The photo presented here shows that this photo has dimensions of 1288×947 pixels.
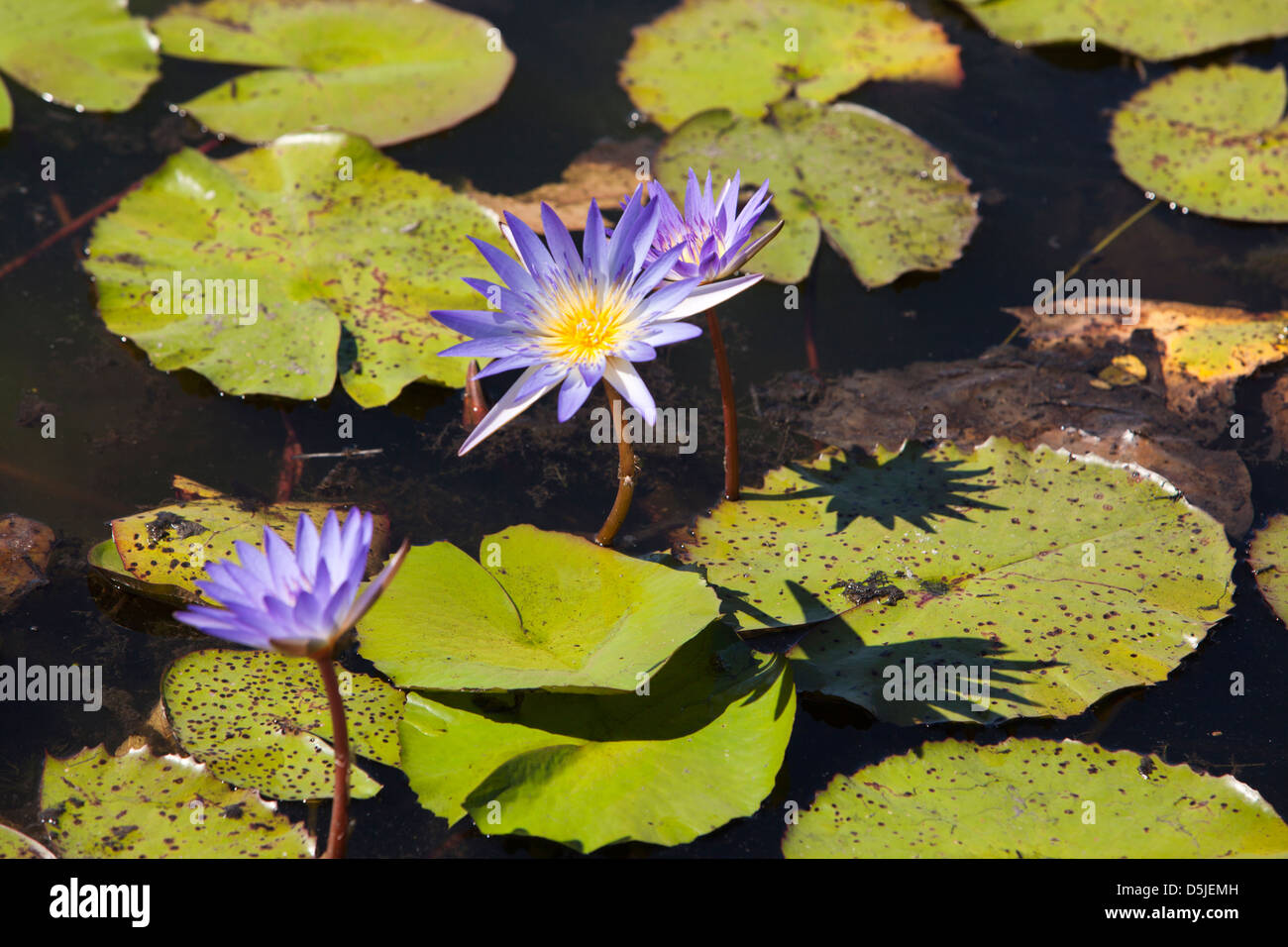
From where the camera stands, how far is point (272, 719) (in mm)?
2932

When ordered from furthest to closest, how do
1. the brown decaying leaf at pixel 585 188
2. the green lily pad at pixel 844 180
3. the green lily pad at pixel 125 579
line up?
the brown decaying leaf at pixel 585 188 < the green lily pad at pixel 844 180 < the green lily pad at pixel 125 579

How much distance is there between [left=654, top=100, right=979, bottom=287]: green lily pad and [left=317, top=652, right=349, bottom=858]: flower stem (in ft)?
9.66

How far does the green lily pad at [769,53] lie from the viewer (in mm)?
5465

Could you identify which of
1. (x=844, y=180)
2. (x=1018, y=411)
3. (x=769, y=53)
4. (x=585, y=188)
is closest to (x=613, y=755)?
(x=1018, y=411)

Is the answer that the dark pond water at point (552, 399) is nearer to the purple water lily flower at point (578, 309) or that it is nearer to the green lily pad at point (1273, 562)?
the green lily pad at point (1273, 562)

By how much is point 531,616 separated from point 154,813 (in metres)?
1.17

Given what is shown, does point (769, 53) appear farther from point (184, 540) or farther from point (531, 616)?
point (184, 540)

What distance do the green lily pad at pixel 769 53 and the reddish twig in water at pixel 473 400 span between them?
2.20 meters

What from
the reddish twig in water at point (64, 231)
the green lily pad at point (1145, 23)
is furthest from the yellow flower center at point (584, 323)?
the green lily pad at point (1145, 23)

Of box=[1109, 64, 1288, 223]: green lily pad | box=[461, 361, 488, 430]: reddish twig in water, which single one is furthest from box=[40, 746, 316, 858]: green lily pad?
box=[1109, 64, 1288, 223]: green lily pad

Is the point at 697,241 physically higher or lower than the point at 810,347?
higher

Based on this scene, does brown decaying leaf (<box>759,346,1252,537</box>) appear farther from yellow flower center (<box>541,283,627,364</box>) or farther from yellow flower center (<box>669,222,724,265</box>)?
yellow flower center (<box>541,283,627,364</box>)

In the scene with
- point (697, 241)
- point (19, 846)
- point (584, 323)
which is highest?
point (697, 241)
